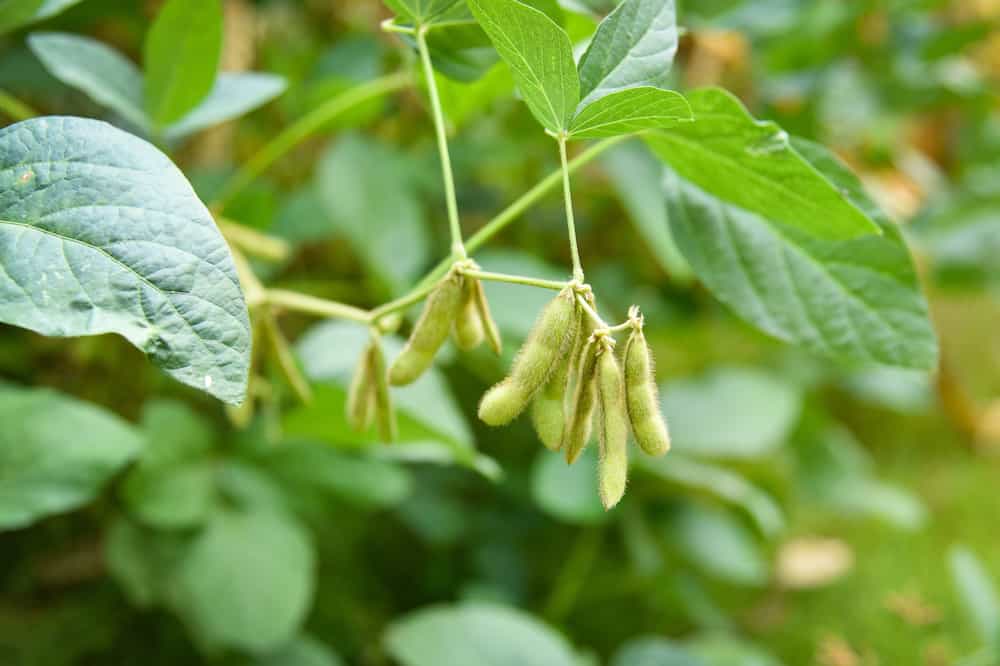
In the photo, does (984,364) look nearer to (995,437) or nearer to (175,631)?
(995,437)

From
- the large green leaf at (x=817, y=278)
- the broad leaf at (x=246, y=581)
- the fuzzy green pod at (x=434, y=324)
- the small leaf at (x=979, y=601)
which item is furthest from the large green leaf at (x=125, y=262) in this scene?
the small leaf at (x=979, y=601)

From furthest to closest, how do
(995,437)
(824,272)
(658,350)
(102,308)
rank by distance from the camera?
(995,437), (658,350), (824,272), (102,308)

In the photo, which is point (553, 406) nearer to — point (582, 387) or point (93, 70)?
point (582, 387)

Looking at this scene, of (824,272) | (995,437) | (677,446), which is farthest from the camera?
(995,437)

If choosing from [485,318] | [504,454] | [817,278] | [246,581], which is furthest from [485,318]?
[504,454]

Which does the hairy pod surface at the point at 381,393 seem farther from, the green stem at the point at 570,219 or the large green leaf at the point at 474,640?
the large green leaf at the point at 474,640

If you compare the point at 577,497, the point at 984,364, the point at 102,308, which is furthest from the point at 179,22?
the point at 984,364
